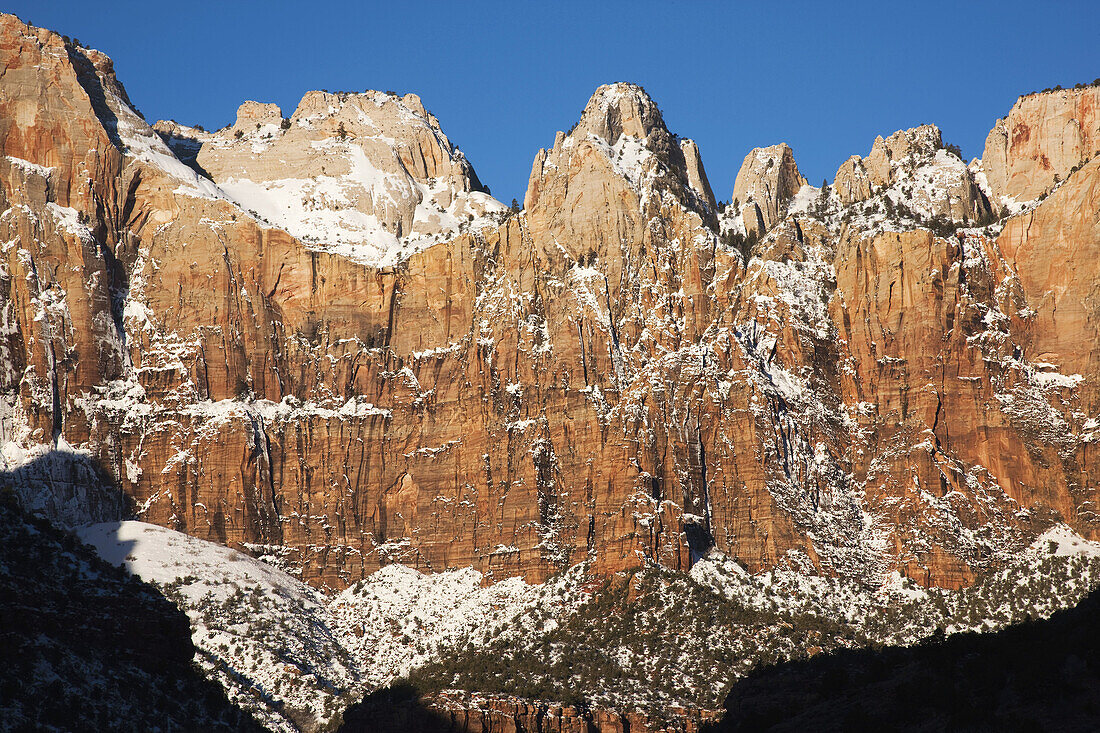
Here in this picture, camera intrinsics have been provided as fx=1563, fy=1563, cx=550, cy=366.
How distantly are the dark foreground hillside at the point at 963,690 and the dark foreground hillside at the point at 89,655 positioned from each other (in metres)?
34.4

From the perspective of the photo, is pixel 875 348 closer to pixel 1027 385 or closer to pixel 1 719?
pixel 1027 385

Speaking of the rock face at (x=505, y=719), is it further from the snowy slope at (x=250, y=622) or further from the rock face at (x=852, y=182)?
the rock face at (x=852, y=182)

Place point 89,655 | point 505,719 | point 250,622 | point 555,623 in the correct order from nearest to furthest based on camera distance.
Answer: point 89,655
point 505,719
point 555,623
point 250,622

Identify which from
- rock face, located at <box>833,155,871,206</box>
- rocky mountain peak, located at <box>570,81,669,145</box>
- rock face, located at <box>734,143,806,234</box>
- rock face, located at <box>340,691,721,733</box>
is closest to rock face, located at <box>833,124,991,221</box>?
rock face, located at <box>833,155,871,206</box>

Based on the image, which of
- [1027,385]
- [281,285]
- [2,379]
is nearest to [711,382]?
[1027,385]

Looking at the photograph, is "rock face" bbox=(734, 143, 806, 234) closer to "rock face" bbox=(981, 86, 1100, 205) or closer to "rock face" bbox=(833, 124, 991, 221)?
"rock face" bbox=(833, 124, 991, 221)

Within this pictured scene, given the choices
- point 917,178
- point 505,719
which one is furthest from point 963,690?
point 917,178

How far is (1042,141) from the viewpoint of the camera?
16300cm

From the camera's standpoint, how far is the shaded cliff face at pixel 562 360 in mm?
144500

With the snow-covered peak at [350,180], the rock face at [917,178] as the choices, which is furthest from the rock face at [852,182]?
the snow-covered peak at [350,180]

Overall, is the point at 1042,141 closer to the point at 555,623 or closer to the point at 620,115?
the point at 620,115

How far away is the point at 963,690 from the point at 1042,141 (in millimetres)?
114872

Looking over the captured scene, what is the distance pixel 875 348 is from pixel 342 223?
6401 cm

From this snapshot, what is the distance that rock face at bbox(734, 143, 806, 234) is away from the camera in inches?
6841
